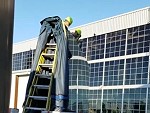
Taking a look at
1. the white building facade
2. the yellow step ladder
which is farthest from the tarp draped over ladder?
the white building facade

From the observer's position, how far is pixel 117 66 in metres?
38.9

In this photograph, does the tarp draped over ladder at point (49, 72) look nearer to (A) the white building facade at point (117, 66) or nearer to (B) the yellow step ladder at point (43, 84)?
(B) the yellow step ladder at point (43, 84)

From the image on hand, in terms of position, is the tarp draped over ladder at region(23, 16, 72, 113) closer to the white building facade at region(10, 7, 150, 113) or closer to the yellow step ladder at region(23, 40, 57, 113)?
the yellow step ladder at region(23, 40, 57, 113)

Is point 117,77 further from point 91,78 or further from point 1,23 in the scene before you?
point 1,23

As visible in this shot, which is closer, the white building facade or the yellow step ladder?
the yellow step ladder

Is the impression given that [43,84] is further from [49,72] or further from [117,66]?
[117,66]

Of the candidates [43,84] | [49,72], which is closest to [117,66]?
[49,72]

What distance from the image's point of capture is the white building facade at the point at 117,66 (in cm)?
3606

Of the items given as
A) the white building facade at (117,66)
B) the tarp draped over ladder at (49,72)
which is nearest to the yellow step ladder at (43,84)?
the tarp draped over ladder at (49,72)

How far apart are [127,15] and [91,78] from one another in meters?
8.69

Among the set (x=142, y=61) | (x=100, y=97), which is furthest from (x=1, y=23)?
(x=100, y=97)

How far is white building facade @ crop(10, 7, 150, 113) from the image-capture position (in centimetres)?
3606

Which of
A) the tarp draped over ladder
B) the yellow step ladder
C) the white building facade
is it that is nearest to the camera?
the tarp draped over ladder

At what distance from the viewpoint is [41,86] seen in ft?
26.2
